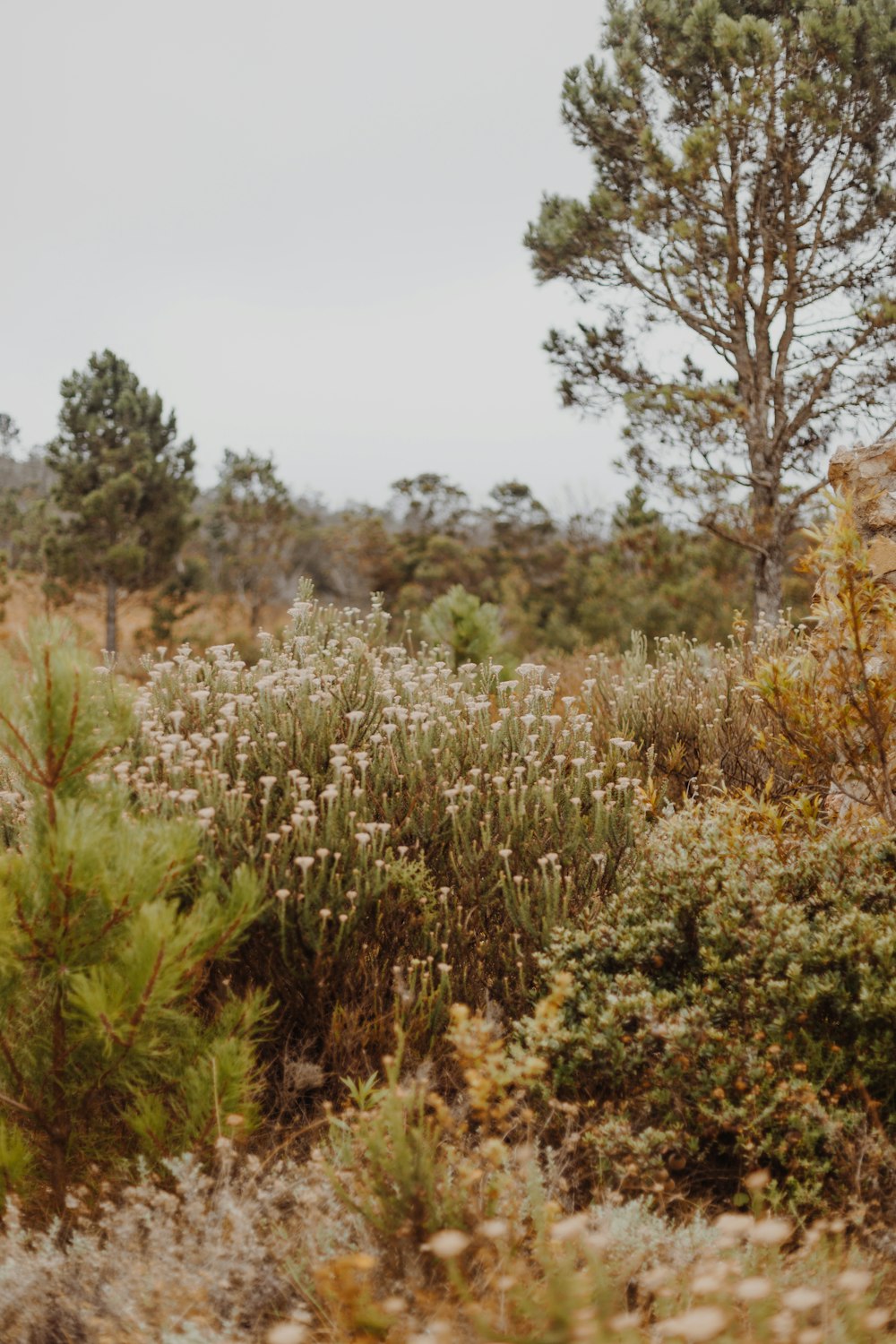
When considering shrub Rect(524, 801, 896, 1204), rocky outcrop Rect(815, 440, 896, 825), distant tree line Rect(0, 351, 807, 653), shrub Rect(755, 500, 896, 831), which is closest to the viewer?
shrub Rect(524, 801, 896, 1204)

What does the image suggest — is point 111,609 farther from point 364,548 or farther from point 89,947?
point 89,947

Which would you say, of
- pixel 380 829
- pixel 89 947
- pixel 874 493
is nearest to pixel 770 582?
pixel 874 493

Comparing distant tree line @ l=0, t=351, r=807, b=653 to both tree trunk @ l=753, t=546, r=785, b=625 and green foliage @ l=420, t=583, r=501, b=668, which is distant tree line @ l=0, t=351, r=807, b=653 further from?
tree trunk @ l=753, t=546, r=785, b=625

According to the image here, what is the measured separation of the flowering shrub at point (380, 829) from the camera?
2965 mm

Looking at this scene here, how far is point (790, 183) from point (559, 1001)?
457 inches

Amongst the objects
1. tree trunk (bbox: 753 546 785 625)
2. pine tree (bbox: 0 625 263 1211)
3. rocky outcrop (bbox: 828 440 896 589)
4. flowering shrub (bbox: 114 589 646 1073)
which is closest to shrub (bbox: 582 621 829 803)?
rocky outcrop (bbox: 828 440 896 589)

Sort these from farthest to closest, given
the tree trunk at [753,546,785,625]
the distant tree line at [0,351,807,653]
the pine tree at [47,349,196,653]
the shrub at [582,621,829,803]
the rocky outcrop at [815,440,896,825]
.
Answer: the pine tree at [47,349,196,653] < the distant tree line at [0,351,807,653] < the tree trunk at [753,546,785,625] < the shrub at [582,621,829,803] < the rocky outcrop at [815,440,896,825]

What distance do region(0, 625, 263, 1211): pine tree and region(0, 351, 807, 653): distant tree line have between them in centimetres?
680

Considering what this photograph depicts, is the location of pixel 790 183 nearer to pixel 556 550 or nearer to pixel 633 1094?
pixel 633 1094

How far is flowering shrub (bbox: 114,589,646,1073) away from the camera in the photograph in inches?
117

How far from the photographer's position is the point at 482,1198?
2.01m

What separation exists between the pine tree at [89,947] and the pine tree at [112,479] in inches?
635

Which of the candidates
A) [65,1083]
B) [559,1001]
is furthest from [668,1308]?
[65,1083]

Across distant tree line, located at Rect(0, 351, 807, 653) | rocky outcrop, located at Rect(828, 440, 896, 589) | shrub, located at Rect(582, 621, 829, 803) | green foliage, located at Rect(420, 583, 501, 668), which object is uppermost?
distant tree line, located at Rect(0, 351, 807, 653)
